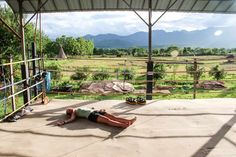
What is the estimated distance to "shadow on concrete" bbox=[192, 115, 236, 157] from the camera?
4.16 meters

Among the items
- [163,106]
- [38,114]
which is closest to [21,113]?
[38,114]

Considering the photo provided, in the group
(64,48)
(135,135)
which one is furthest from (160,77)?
(64,48)

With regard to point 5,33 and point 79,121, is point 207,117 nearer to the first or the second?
point 79,121

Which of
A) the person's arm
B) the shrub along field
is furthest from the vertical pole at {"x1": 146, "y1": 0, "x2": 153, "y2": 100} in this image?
the person's arm

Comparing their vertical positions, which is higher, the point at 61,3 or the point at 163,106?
the point at 61,3

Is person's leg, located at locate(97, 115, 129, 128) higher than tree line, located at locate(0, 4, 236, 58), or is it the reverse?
tree line, located at locate(0, 4, 236, 58)

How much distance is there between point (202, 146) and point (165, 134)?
726mm

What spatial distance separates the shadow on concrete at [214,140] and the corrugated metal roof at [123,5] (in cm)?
465

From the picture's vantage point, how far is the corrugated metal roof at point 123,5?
8.88 meters

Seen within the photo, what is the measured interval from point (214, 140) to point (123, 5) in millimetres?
5830

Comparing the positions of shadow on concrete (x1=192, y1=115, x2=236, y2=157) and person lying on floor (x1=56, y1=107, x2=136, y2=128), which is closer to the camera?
shadow on concrete (x1=192, y1=115, x2=236, y2=157)

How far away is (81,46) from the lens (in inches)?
2936

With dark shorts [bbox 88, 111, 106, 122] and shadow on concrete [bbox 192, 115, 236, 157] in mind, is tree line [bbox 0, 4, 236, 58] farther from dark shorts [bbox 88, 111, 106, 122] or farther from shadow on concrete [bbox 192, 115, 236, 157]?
shadow on concrete [bbox 192, 115, 236, 157]

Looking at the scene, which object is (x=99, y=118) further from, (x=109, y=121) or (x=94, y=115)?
(x=109, y=121)
